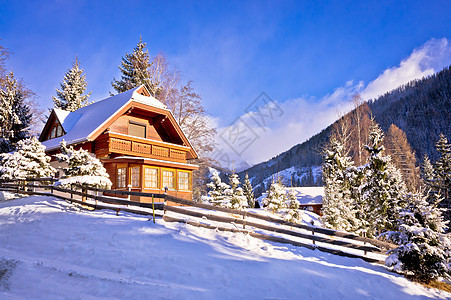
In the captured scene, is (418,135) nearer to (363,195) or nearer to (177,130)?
(363,195)

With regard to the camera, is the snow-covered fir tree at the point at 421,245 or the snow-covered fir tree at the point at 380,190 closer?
the snow-covered fir tree at the point at 421,245

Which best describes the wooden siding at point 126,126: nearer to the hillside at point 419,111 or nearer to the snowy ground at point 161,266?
the snowy ground at point 161,266

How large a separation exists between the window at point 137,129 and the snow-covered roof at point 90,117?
5.59ft

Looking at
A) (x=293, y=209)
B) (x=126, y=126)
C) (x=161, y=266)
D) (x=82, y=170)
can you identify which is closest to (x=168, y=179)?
(x=126, y=126)

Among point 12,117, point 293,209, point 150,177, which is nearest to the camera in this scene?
point 150,177

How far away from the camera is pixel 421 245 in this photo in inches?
425

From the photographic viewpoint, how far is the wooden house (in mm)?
20859

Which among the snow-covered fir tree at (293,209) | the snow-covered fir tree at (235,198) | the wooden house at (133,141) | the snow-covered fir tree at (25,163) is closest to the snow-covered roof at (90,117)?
the wooden house at (133,141)

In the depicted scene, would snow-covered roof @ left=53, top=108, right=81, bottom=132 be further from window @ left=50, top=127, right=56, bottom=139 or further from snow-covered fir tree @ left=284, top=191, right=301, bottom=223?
snow-covered fir tree @ left=284, top=191, right=301, bottom=223

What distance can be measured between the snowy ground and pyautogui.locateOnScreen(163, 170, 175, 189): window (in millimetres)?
10194

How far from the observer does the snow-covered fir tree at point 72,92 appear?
41094 millimetres

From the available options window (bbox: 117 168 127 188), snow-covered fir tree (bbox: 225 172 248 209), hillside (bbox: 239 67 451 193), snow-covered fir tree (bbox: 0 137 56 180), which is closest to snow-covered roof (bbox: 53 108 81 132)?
snow-covered fir tree (bbox: 0 137 56 180)

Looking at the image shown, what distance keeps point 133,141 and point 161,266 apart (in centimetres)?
1531

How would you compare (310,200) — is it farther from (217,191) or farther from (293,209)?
(217,191)
